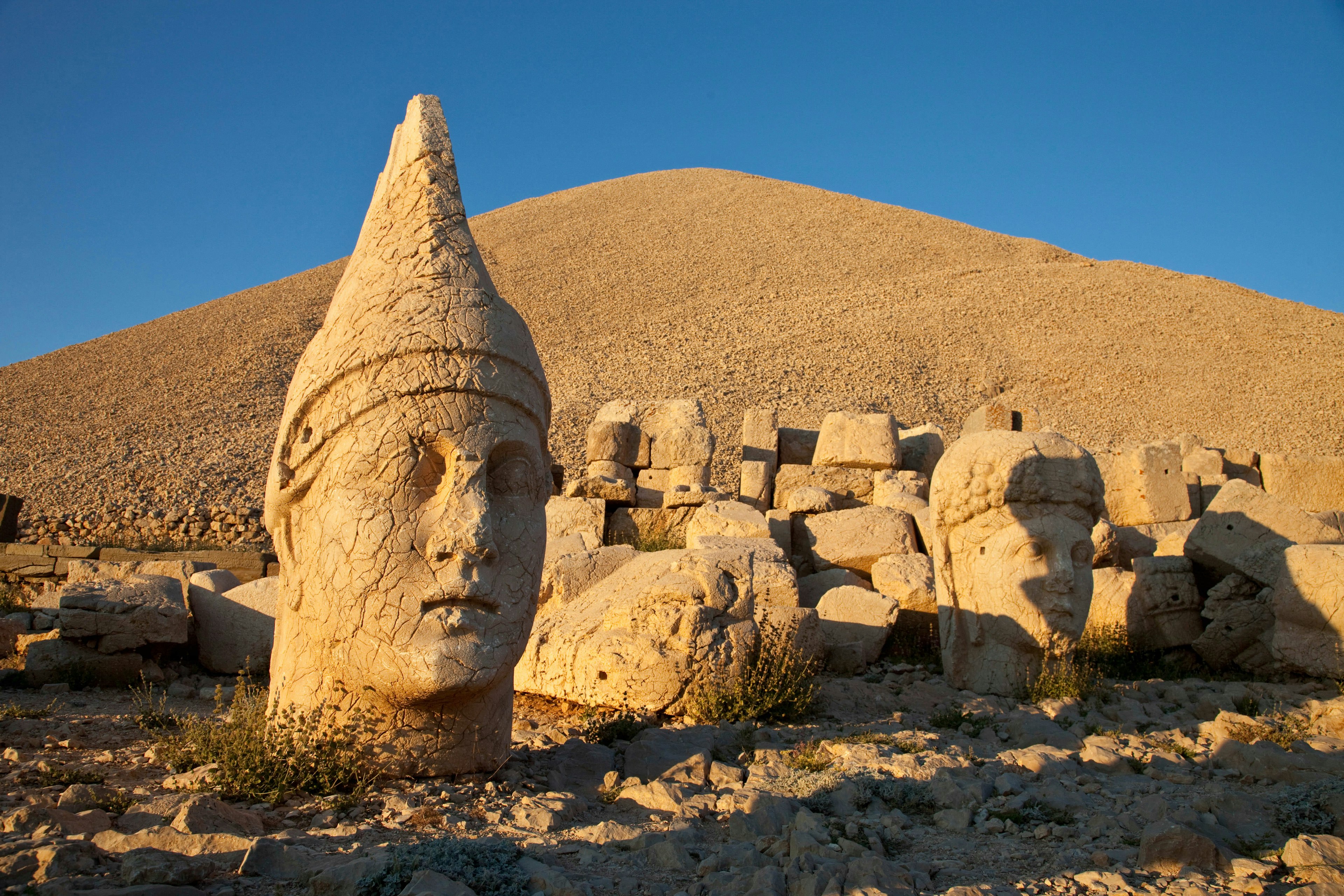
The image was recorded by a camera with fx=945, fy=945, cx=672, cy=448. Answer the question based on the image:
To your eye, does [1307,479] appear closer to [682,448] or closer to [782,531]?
[782,531]

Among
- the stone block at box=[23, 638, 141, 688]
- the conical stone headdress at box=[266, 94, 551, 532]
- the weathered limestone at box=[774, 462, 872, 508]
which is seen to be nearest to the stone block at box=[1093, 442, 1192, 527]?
the weathered limestone at box=[774, 462, 872, 508]

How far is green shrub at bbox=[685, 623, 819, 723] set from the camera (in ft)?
17.2

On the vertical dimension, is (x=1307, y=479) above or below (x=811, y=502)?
above

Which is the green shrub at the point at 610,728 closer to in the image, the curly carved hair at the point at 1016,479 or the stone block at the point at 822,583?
the curly carved hair at the point at 1016,479

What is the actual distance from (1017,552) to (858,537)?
286cm

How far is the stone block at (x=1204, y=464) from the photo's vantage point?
11492 millimetres

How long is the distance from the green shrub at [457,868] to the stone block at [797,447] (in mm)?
9309

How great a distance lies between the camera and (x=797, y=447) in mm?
12062

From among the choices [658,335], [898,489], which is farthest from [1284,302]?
[898,489]

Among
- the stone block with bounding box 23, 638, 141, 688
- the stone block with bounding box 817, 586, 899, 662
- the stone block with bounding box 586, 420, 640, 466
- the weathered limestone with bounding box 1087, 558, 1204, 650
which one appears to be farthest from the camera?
the stone block with bounding box 586, 420, 640, 466

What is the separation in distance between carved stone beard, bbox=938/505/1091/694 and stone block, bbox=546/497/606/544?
13.0ft

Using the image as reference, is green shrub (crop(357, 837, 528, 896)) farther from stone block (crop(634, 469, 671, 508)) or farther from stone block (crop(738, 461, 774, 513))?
stone block (crop(738, 461, 774, 513))

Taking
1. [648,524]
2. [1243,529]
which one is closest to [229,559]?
[648,524]

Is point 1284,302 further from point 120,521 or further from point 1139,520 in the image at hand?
point 120,521
